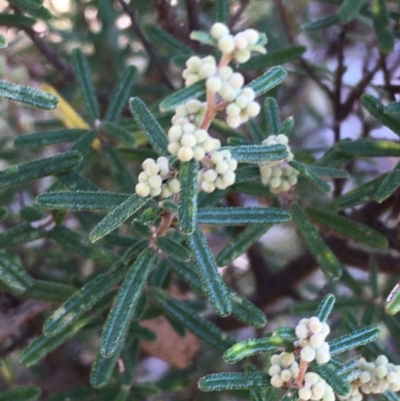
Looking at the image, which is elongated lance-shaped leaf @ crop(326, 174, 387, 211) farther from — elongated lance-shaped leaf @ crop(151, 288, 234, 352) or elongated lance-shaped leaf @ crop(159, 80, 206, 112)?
elongated lance-shaped leaf @ crop(159, 80, 206, 112)

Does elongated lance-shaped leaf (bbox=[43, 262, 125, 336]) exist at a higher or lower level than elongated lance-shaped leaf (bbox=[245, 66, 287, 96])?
lower

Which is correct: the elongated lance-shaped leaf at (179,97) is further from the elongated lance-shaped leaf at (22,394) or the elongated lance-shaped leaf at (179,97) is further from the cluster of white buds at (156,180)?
the elongated lance-shaped leaf at (22,394)

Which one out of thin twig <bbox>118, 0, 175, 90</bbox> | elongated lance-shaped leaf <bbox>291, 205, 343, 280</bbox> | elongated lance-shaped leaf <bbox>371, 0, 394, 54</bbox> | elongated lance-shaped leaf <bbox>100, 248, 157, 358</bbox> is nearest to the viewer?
elongated lance-shaped leaf <bbox>100, 248, 157, 358</bbox>

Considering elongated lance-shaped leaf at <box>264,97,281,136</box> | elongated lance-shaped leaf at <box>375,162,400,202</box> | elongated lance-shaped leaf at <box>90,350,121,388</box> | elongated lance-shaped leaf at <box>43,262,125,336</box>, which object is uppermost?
elongated lance-shaped leaf at <box>264,97,281,136</box>

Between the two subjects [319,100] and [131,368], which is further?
[319,100]

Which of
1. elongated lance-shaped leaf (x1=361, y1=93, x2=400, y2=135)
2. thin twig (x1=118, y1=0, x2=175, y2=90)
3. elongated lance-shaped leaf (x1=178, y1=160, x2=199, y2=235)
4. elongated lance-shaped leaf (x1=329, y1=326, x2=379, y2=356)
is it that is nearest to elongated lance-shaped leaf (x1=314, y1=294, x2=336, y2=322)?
elongated lance-shaped leaf (x1=329, y1=326, x2=379, y2=356)

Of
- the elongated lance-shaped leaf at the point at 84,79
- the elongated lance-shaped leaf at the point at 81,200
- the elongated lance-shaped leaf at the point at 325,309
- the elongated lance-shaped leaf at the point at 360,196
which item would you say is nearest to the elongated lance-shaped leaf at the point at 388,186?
the elongated lance-shaped leaf at the point at 360,196

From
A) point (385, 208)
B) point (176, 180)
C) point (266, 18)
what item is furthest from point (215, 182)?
point (266, 18)

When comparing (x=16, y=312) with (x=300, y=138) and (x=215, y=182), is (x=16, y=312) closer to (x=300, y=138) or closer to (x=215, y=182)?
(x=215, y=182)
